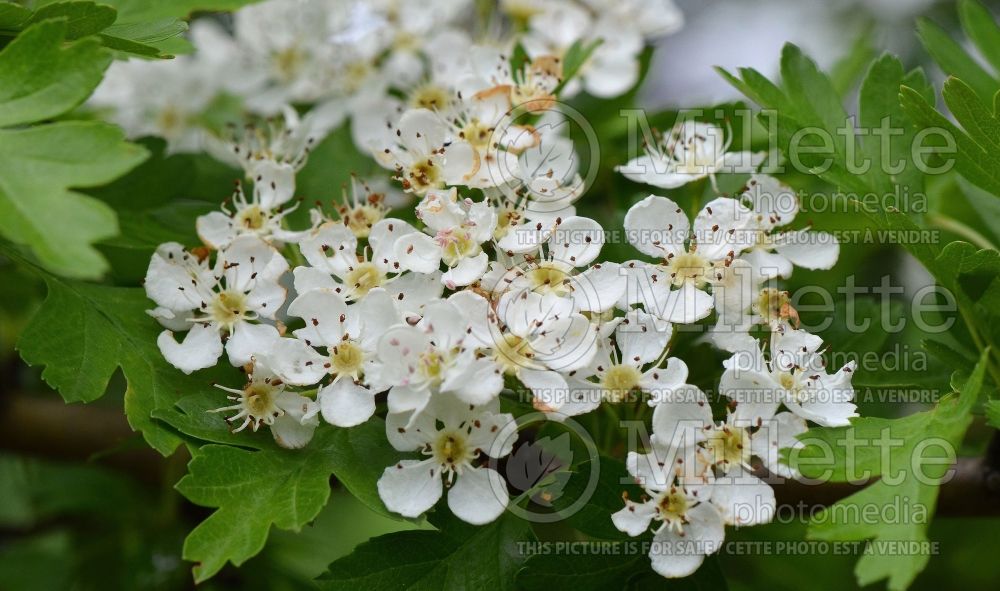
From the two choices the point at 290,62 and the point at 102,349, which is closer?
the point at 102,349

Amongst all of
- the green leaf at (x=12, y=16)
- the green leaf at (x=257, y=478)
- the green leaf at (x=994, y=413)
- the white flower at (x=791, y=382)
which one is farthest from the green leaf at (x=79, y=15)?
the green leaf at (x=994, y=413)

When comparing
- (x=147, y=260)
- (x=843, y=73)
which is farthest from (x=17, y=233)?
(x=843, y=73)

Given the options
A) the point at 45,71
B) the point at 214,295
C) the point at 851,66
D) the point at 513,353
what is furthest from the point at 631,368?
the point at 851,66

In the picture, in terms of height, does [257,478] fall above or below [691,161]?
below

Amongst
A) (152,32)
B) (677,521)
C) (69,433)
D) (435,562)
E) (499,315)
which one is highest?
(152,32)

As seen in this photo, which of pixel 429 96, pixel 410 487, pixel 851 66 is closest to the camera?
pixel 410 487

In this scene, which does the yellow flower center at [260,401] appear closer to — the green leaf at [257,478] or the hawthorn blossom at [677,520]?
the green leaf at [257,478]

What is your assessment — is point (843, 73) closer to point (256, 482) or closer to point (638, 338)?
point (638, 338)

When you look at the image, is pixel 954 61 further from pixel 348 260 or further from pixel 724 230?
pixel 348 260
